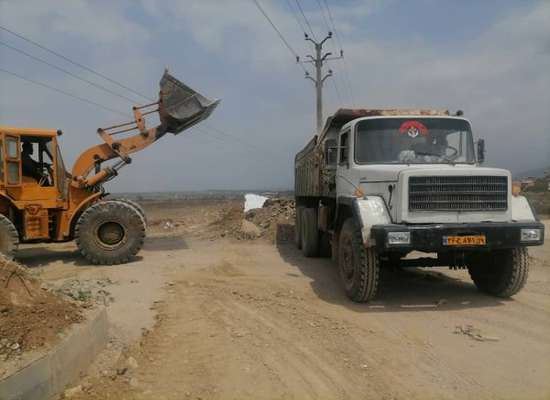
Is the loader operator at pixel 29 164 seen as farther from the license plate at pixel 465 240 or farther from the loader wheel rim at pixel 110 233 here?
the license plate at pixel 465 240

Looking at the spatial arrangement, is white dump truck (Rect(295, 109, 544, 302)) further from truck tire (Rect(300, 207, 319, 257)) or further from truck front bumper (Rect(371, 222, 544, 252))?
truck tire (Rect(300, 207, 319, 257))

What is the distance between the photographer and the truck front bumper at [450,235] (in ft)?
20.6

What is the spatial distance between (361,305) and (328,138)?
138 inches

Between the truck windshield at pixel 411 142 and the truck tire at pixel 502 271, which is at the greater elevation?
the truck windshield at pixel 411 142

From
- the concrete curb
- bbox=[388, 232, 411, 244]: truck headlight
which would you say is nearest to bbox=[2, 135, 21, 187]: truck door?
the concrete curb

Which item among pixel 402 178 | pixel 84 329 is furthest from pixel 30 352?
pixel 402 178

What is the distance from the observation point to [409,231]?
6293mm

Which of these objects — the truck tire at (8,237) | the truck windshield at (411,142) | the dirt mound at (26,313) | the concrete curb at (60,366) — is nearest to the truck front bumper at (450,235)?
the truck windshield at (411,142)

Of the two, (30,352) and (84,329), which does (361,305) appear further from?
(30,352)

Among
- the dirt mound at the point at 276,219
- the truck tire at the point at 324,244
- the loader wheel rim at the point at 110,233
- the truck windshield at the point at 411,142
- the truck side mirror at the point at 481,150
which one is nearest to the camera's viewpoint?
the truck windshield at the point at 411,142

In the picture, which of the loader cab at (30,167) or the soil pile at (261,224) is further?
the soil pile at (261,224)

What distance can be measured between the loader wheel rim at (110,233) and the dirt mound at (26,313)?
568cm

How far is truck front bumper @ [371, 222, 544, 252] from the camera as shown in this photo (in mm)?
6277

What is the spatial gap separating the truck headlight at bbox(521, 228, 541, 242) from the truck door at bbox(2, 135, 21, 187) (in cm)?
884
